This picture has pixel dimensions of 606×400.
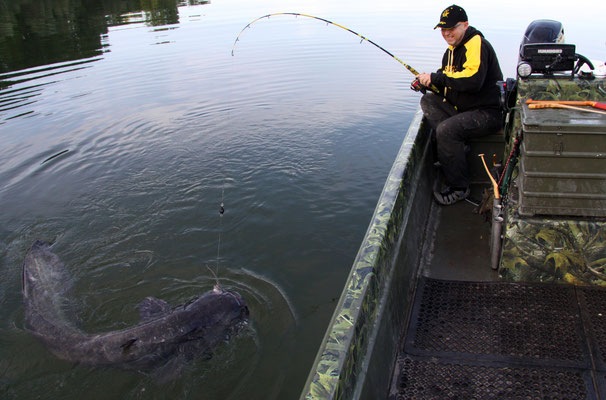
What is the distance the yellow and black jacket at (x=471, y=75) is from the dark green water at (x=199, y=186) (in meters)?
1.92

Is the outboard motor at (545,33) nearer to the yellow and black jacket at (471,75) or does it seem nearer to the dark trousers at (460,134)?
the yellow and black jacket at (471,75)

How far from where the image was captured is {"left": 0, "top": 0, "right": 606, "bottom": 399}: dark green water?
3971 millimetres

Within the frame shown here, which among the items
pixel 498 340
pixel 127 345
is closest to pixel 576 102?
pixel 498 340

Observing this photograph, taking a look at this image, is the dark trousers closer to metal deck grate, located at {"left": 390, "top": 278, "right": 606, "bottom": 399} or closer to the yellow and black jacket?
the yellow and black jacket

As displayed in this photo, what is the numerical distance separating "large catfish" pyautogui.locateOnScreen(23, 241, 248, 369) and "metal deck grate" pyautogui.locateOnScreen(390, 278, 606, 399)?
1.69m

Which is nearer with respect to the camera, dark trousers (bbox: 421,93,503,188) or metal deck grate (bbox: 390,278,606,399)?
metal deck grate (bbox: 390,278,606,399)

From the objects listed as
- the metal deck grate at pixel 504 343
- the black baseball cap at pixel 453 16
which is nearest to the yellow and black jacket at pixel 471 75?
the black baseball cap at pixel 453 16

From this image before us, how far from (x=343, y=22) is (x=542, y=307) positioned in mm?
20295

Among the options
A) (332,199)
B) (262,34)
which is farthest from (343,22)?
(332,199)

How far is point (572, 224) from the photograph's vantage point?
332 cm

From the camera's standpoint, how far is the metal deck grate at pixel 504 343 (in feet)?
8.91

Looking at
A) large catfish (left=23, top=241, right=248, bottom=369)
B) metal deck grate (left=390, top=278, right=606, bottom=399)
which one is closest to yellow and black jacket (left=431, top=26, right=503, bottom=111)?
metal deck grate (left=390, top=278, right=606, bottom=399)

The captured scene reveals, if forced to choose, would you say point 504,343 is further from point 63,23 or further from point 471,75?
point 63,23

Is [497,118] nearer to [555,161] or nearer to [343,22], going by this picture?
[555,161]
